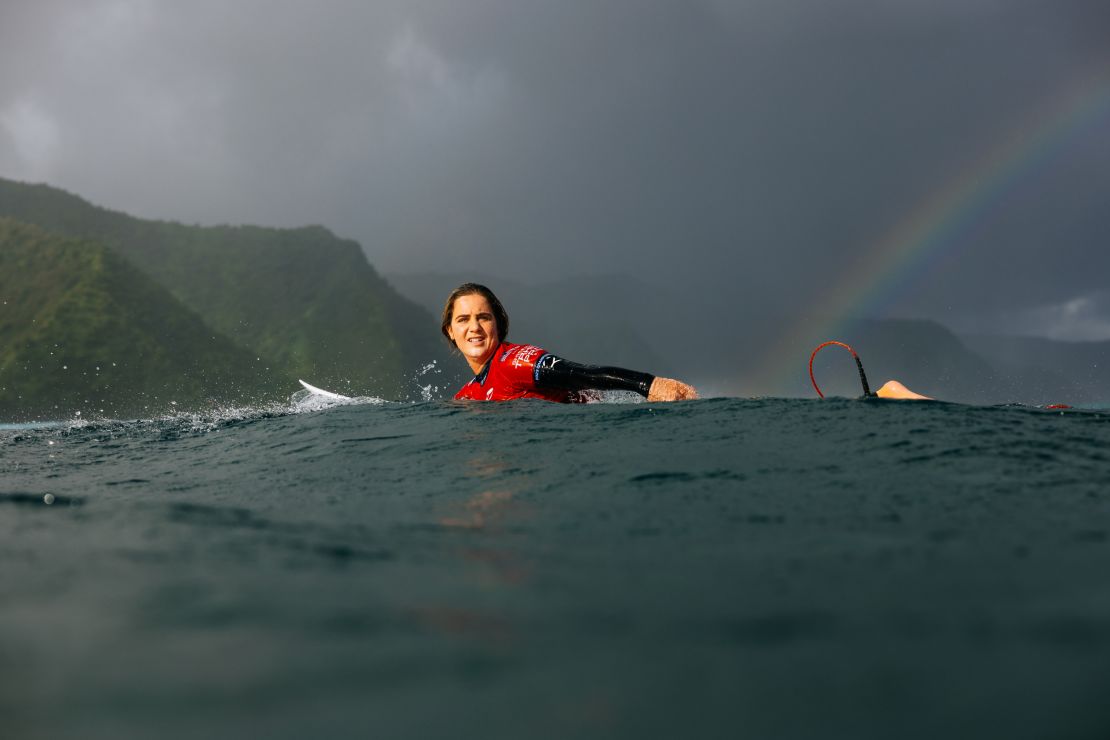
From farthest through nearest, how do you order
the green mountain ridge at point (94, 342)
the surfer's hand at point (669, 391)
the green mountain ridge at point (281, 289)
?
the green mountain ridge at point (281, 289), the green mountain ridge at point (94, 342), the surfer's hand at point (669, 391)

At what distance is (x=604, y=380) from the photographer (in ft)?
26.2

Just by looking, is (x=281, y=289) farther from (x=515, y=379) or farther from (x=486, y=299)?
(x=515, y=379)

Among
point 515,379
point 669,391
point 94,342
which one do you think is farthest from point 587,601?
point 94,342

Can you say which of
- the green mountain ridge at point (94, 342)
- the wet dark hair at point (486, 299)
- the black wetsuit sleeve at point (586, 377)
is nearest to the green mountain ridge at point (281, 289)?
the green mountain ridge at point (94, 342)

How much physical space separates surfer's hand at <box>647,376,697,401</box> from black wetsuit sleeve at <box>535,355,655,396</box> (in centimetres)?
7

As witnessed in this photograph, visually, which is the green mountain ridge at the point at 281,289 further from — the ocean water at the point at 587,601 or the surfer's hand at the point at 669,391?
the ocean water at the point at 587,601

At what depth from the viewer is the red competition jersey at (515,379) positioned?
8.47 m

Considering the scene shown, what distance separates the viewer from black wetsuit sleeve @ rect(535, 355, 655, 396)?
7.84 metres

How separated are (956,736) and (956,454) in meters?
3.57

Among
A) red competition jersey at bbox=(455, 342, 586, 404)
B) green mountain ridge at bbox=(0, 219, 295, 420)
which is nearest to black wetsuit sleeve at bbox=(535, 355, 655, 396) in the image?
red competition jersey at bbox=(455, 342, 586, 404)

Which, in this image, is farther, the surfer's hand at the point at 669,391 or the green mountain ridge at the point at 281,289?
the green mountain ridge at the point at 281,289

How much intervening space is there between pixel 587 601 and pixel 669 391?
5583 mm

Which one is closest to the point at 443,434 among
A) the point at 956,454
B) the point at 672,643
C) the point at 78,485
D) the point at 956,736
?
the point at 78,485

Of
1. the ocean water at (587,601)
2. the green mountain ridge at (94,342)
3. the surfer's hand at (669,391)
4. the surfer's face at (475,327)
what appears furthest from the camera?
the green mountain ridge at (94,342)
